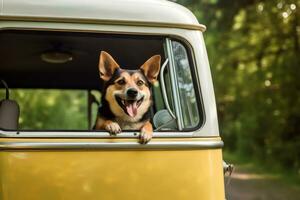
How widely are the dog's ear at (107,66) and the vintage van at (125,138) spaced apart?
163 mm

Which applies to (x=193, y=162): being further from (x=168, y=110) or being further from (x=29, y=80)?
(x=29, y=80)

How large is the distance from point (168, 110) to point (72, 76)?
267 centimetres

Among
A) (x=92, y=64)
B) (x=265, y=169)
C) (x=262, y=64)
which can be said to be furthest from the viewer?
(x=265, y=169)

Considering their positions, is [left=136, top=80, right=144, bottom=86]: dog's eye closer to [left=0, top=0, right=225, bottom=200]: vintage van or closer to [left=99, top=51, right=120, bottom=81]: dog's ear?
[left=99, top=51, right=120, bottom=81]: dog's ear

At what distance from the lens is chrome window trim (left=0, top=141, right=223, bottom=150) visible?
384 cm

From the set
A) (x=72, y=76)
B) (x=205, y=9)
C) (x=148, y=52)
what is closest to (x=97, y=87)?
(x=72, y=76)

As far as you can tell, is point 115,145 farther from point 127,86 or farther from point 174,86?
point 174,86

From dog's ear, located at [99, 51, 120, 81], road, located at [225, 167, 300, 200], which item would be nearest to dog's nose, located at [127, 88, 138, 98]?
dog's ear, located at [99, 51, 120, 81]

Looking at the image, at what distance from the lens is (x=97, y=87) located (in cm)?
727

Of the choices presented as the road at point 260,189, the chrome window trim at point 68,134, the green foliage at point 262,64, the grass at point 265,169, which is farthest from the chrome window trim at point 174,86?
the grass at point 265,169

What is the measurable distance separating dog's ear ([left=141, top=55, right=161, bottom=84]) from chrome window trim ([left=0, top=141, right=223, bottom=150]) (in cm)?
54

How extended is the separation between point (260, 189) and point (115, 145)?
1004cm

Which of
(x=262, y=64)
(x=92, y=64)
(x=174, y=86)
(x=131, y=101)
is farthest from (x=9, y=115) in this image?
(x=262, y=64)

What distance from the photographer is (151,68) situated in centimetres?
431
